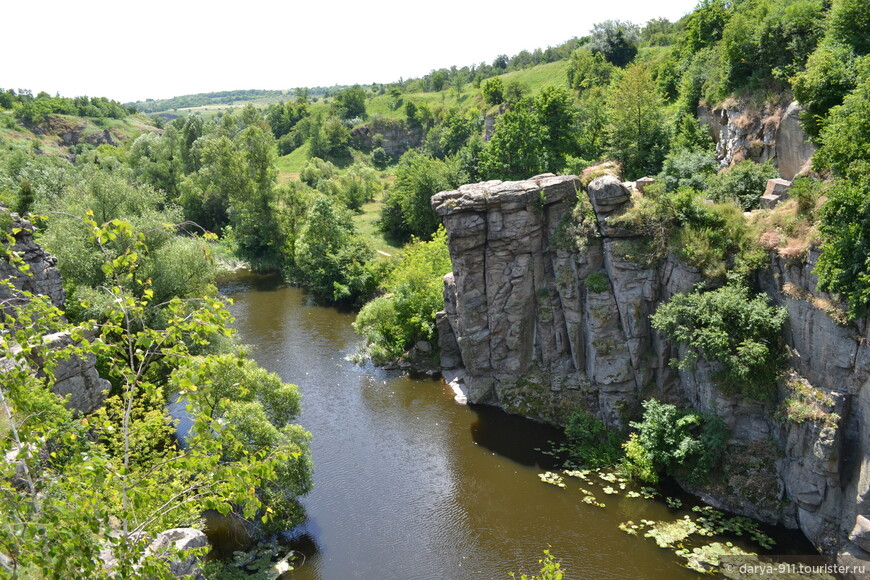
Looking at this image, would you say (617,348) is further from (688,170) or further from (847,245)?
(688,170)

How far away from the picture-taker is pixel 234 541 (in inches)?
888

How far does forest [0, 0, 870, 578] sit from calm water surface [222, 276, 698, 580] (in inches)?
90.8

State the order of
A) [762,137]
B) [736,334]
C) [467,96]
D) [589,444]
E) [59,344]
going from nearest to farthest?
1. [59,344]
2. [736,334]
3. [589,444]
4. [762,137]
5. [467,96]

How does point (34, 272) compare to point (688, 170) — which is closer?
point (34, 272)

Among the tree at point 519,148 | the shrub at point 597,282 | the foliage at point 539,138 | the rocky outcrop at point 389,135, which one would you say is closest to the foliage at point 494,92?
the rocky outcrop at point 389,135

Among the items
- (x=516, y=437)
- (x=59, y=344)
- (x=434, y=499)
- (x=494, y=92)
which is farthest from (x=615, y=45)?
(x=59, y=344)

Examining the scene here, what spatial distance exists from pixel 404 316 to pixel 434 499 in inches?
586

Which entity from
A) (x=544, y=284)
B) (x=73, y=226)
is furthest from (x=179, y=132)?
(x=544, y=284)

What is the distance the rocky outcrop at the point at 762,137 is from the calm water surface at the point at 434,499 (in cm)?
1757

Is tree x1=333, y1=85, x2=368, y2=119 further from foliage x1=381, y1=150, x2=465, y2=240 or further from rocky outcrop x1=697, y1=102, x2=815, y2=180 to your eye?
rocky outcrop x1=697, y1=102, x2=815, y2=180

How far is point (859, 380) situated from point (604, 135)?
26.9 metres

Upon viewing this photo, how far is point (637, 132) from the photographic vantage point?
120 feet

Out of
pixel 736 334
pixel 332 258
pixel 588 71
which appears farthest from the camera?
pixel 588 71

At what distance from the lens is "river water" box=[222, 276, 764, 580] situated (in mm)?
21312
